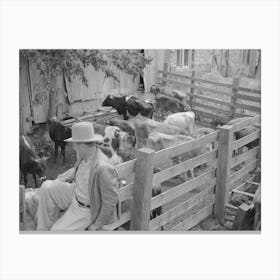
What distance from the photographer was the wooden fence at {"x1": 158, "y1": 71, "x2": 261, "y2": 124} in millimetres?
4980

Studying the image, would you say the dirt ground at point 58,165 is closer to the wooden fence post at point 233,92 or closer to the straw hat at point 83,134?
the straw hat at point 83,134

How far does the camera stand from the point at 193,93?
5.48 metres

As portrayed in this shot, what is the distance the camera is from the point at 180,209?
15.1 ft

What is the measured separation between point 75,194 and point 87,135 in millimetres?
561

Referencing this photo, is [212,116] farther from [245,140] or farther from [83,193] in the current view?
[83,193]

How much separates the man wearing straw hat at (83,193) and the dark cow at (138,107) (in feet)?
5.21

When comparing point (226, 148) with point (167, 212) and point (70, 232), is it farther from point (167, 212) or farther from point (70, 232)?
point (70, 232)

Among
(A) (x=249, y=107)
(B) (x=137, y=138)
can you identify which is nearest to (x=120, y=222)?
(B) (x=137, y=138)

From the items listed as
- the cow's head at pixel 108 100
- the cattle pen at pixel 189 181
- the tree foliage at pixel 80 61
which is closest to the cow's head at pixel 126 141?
the cow's head at pixel 108 100

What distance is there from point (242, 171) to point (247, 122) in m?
0.66

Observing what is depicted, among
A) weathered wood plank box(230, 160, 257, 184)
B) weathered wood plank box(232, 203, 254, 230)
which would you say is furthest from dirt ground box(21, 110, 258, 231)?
weathered wood plank box(230, 160, 257, 184)

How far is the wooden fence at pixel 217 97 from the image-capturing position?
4.98 m
